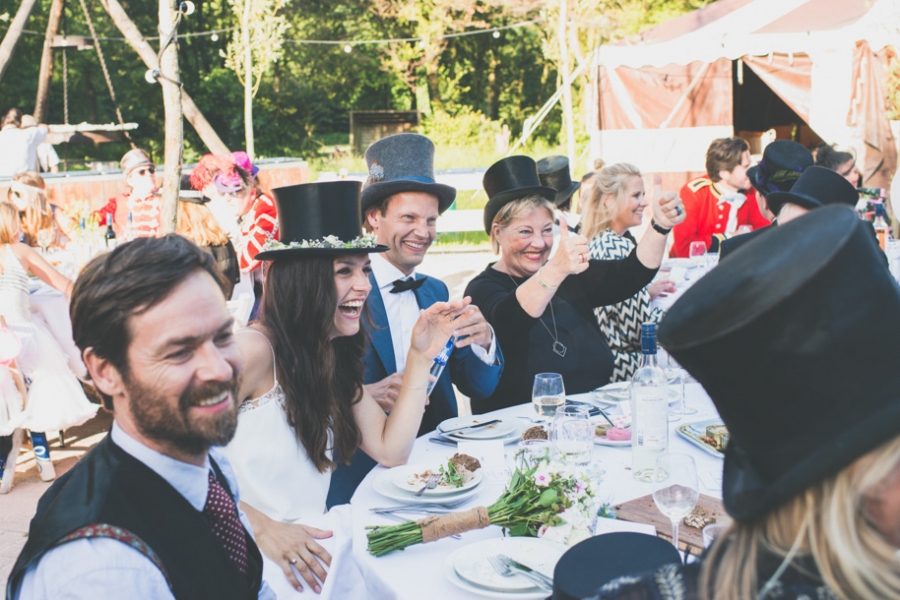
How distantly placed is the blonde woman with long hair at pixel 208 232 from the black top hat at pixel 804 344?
531cm

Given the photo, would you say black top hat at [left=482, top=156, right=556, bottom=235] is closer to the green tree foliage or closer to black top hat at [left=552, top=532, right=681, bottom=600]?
black top hat at [left=552, top=532, right=681, bottom=600]

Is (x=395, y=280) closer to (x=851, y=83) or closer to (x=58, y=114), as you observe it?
(x=851, y=83)

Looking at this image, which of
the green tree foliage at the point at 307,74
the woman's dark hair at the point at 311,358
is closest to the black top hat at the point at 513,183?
the woman's dark hair at the point at 311,358

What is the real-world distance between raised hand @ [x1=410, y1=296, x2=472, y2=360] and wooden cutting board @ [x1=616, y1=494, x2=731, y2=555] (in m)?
0.88

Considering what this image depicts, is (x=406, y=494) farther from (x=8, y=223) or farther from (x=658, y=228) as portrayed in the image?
(x=8, y=223)

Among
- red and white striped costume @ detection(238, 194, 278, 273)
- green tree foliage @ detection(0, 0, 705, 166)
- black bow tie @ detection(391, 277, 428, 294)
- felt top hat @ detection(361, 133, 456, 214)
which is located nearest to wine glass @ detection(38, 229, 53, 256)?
red and white striped costume @ detection(238, 194, 278, 273)

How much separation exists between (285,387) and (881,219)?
6.94 metres

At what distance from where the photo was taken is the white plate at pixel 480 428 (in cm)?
277

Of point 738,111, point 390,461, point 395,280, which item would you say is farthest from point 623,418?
point 738,111

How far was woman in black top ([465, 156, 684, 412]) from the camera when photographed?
366 centimetres

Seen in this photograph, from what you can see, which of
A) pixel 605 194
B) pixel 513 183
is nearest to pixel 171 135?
pixel 513 183

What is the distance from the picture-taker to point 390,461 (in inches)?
103

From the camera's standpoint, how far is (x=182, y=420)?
159cm

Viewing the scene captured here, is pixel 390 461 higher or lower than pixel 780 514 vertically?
lower
